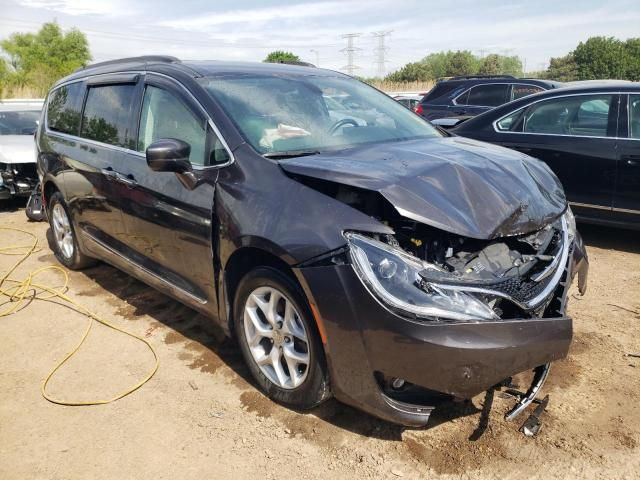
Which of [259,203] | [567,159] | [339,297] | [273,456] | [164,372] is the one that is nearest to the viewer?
[339,297]

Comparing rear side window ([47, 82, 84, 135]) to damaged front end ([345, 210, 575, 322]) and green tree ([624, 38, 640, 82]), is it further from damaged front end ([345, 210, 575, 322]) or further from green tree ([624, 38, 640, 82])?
green tree ([624, 38, 640, 82])

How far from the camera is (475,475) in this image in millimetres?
2477

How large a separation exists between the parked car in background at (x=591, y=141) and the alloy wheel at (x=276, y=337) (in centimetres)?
387

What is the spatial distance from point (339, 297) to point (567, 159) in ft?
13.5

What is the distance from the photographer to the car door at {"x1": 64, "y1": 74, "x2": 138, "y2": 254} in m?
4.06

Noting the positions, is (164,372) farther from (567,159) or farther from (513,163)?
(567,159)

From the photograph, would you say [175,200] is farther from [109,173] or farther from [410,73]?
[410,73]

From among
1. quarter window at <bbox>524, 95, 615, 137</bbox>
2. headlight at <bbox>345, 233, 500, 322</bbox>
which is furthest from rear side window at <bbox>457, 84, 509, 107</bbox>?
headlight at <bbox>345, 233, 500, 322</bbox>

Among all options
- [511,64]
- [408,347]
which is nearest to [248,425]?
[408,347]

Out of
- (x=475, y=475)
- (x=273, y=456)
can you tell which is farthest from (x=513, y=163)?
(x=273, y=456)

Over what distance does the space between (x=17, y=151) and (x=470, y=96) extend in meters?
7.79

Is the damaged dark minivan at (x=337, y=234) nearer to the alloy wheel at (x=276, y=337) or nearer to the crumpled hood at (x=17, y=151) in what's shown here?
the alloy wheel at (x=276, y=337)

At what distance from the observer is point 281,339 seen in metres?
2.95

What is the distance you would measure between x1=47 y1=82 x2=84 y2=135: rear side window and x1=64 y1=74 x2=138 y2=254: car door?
0.56ft
